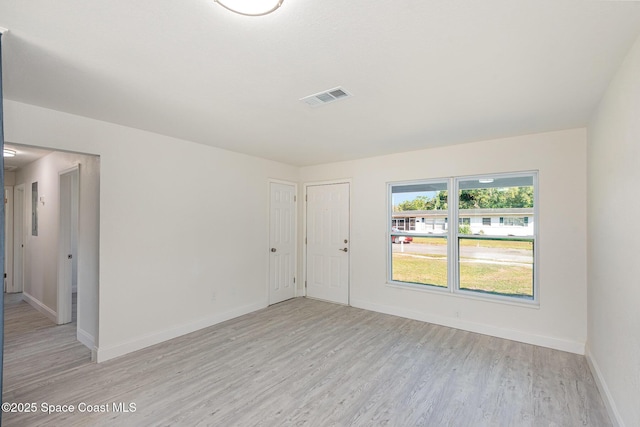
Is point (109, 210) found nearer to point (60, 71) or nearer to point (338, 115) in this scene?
point (60, 71)

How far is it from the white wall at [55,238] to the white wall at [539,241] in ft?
12.0

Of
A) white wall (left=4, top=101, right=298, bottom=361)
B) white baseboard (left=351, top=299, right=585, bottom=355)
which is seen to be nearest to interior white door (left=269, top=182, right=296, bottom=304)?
white wall (left=4, top=101, right=298, bottom=361)

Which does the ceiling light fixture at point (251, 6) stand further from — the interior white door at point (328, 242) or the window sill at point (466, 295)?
the window sill at point (466, 295)

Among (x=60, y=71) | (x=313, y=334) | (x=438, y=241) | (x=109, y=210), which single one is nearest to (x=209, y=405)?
(x=313, y=334)

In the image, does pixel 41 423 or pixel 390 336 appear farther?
pixel 390 336

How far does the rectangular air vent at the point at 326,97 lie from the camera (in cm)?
236

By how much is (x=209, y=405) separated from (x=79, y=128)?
290 centimetres

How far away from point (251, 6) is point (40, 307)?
5854 mm

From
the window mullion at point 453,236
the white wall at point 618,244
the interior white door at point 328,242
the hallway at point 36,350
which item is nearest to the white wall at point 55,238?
the hallway at point 36,350

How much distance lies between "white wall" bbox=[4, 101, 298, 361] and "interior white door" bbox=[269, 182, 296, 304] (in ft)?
1.06

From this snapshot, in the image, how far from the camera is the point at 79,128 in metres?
2.96

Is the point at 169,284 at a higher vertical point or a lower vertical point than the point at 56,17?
lower

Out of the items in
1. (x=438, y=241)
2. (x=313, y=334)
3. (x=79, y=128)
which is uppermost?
(x=79, y=128)

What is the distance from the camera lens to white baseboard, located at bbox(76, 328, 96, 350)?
11.0 ft
